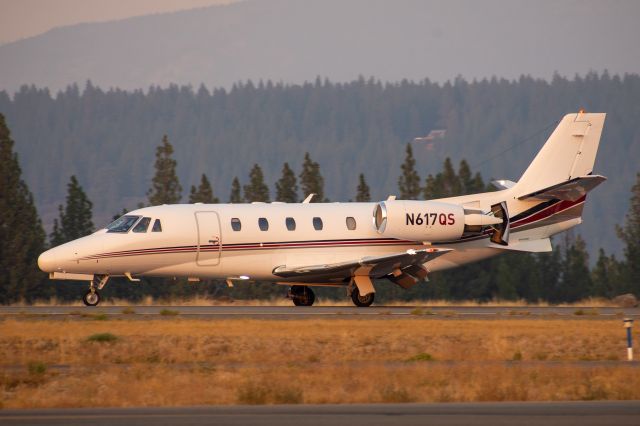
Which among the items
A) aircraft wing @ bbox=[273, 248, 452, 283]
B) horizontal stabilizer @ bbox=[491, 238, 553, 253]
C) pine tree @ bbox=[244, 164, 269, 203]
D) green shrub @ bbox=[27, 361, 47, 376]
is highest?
pine tree @ bbox=[244, 164, 269, 203]

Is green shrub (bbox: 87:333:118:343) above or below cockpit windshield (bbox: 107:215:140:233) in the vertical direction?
below

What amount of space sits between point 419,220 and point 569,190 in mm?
4526

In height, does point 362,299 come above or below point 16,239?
below

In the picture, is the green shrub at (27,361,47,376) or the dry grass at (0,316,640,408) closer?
the dry grass at (0,316,640,408)

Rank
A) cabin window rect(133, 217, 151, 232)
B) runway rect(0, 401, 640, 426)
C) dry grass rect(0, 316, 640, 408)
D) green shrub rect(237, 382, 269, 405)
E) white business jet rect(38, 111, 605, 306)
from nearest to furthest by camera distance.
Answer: runway rect(0, 401, 640, 426)
green shrub rect(237, 382, 269, 405)
dry grass rect(0, 316, 640, 408)
white business jet rect(38, 111, 605, 306)
cabin window rect(133, 217, 151, 232)

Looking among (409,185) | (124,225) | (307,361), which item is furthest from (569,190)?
(409,185)

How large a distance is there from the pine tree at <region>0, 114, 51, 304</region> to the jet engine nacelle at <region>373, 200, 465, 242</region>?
1234 inches

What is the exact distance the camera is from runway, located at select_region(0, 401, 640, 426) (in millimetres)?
14922

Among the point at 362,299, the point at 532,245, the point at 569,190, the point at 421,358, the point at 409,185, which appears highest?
the point at 409,185

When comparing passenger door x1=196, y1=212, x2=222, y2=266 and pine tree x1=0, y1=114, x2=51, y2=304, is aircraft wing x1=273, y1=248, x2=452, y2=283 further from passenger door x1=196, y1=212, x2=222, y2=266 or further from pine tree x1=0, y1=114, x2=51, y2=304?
pine tree x1=0, y1=114, x2=51, y2=304

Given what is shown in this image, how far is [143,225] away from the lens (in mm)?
32906

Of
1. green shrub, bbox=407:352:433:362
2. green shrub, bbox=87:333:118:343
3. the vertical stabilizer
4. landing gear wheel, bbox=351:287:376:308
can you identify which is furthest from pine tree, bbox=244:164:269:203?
green shrub, bbox=407:352:433:362

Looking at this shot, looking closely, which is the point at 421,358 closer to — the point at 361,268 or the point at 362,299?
the point at 361,268

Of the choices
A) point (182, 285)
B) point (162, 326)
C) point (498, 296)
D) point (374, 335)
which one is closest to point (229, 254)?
point (162, 326)
